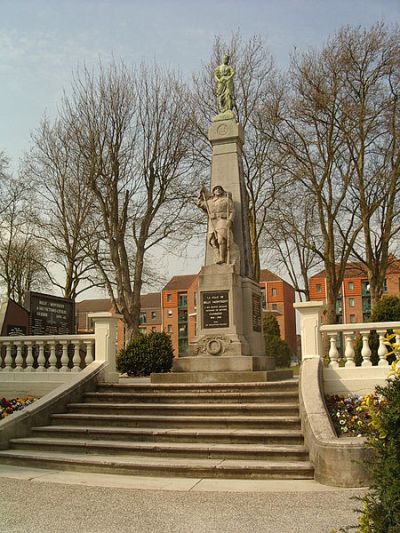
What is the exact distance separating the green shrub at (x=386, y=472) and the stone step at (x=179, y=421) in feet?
15.8

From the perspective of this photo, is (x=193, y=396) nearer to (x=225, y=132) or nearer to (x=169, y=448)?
(x=169, y=448)

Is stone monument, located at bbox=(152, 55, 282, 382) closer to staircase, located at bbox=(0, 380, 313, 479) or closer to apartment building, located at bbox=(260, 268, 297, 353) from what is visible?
staircase, located at bbox=(0, 380, 313, 479)

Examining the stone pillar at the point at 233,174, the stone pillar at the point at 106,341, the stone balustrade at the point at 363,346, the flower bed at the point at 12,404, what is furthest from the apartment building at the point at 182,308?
the stone balustrade at the point at 363,346

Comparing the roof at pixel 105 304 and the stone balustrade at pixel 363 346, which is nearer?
the stone balustrade at pixel 363 346

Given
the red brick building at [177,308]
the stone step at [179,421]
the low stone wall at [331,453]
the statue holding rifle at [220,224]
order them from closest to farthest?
the low stone wall at [331,453], the stone step at [179,421], the statue holding rifle at [220,224], the red brick building at [177,308]

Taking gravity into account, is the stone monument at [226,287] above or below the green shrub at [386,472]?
above

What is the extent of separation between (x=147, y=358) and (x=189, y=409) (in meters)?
7.42

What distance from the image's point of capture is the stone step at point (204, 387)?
33.1ft

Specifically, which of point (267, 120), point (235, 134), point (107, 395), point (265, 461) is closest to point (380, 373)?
point (265, 461)

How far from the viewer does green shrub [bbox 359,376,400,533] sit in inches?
137

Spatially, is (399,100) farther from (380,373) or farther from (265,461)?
(265,461)

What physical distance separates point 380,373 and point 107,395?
4.89 metres

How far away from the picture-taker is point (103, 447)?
334 inches

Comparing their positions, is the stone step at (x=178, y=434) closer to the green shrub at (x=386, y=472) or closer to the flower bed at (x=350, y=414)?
the flower bed at (x=350, y=414)
